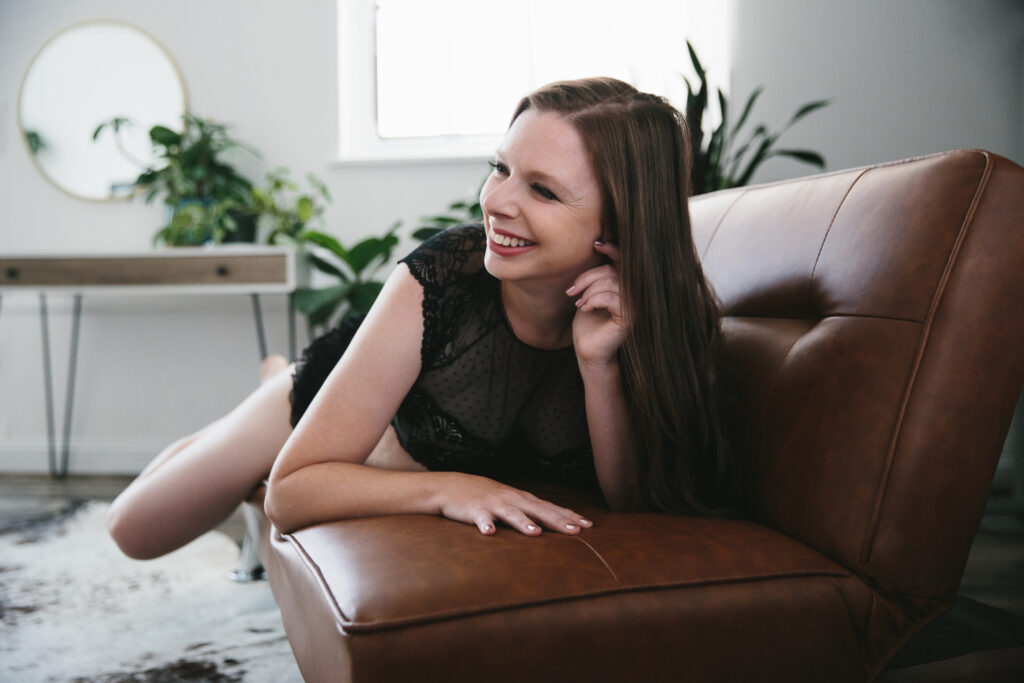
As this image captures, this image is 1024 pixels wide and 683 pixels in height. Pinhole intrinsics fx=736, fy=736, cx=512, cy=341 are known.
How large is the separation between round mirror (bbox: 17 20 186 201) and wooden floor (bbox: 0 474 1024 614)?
1.32m

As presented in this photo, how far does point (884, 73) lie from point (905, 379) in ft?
8.70

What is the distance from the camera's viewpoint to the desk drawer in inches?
112

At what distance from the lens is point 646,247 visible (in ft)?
3.38

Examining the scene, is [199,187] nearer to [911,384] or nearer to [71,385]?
[71,385]

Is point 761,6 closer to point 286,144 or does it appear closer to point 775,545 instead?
point 286,144

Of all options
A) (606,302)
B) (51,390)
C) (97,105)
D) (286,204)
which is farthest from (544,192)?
(51,390)

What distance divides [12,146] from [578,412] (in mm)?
3501

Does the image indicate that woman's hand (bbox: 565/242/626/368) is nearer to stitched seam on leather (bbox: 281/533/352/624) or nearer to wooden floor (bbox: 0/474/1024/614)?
stitched seam on leather (bbox: 281/533/352/624)

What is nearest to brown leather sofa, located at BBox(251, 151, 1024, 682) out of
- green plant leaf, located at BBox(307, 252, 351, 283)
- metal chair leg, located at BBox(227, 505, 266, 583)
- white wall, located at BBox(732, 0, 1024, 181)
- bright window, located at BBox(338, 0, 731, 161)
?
metal chair leg, located at BBox(227, 505, 266, 583)

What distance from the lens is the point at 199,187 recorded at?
10.5ft

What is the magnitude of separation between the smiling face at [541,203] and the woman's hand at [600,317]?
0.14 feet

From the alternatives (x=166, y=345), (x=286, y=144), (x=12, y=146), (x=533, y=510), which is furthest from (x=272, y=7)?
(x=533, y=510)

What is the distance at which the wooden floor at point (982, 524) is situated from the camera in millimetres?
1860

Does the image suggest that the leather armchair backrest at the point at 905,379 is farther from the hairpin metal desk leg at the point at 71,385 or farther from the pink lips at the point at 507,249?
the hairpin metal desk leg at the point at 71,385
